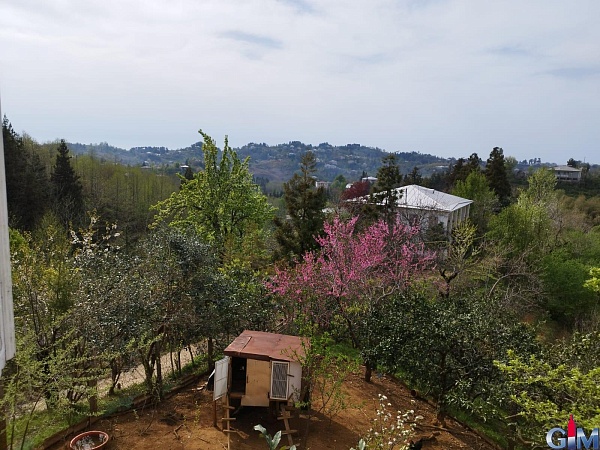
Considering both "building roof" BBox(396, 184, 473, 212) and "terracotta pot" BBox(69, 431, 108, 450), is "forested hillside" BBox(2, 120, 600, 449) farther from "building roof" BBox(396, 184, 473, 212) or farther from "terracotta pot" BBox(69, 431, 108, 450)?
"building roof" BBox(396, 184, 473, 212)

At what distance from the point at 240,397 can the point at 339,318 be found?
4.54 m

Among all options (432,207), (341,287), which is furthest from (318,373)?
(432,207)

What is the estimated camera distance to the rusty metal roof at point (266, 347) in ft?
25.4

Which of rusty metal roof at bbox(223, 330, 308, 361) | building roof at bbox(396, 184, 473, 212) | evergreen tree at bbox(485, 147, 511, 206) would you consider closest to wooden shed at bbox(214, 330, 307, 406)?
rusty metal roof at bbox(223, 330, 308, 361)

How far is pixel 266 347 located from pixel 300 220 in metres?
12.2

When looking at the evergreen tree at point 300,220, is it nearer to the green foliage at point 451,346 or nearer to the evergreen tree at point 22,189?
the green foliage at point 451,346

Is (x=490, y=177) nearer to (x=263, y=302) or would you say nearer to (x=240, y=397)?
(x=263, y=302)

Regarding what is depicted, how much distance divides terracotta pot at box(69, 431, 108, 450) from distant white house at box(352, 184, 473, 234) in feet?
63.8

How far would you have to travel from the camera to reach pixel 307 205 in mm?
19922

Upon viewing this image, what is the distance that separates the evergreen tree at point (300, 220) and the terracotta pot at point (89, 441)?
41.8ft

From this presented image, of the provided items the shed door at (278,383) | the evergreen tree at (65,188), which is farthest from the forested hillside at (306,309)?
the evergreen tree at (65,188)

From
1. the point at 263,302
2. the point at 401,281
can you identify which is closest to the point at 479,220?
the point at 401,281

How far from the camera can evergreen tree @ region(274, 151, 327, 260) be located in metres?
19.9

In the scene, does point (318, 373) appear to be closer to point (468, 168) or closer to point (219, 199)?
point (219, 199)
